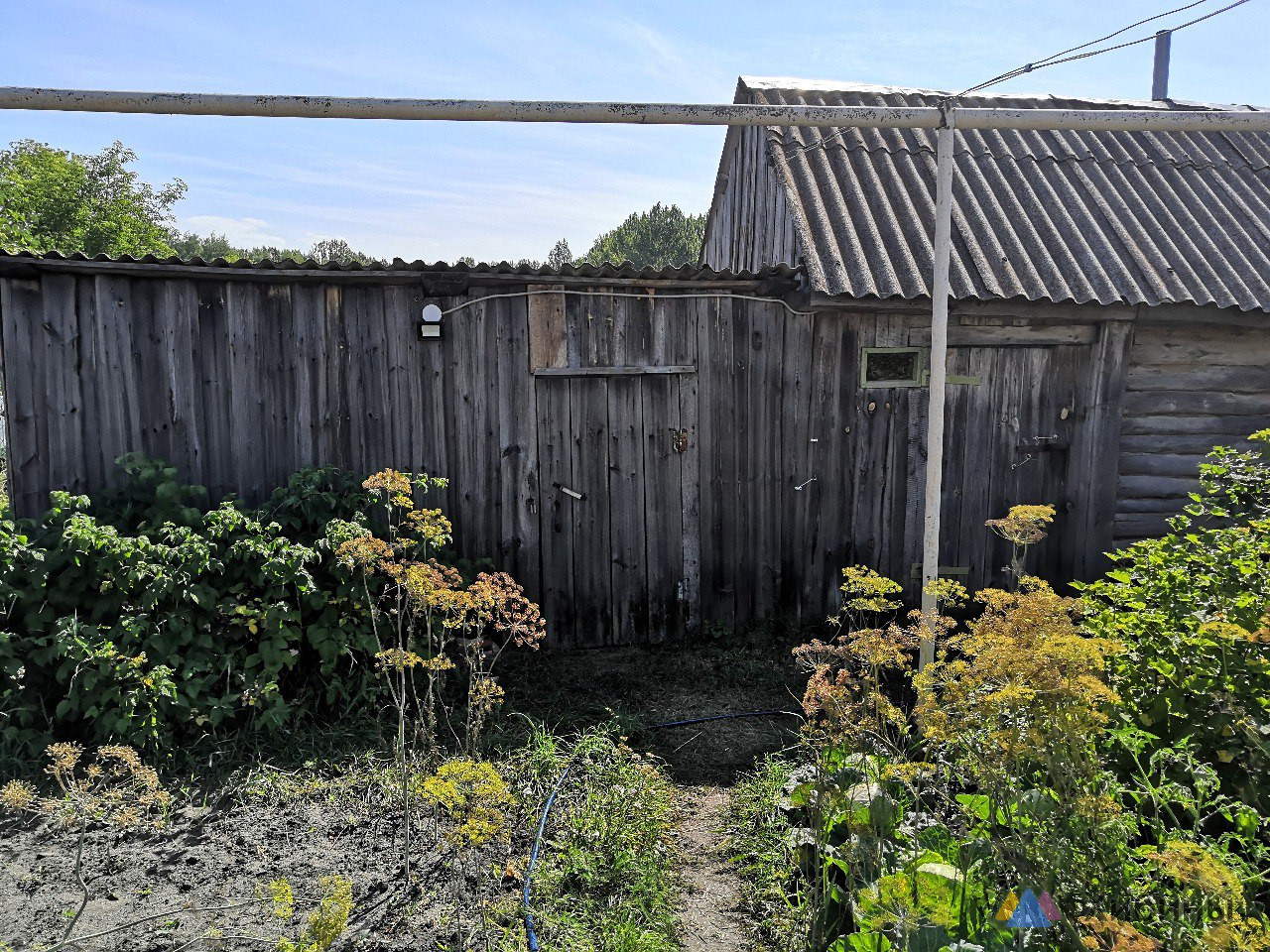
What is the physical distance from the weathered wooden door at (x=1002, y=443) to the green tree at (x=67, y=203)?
65.0 feet

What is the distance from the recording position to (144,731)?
4051 mm

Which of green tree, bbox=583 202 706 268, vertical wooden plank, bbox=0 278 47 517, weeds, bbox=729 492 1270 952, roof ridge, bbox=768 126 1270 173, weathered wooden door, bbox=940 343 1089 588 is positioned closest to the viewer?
weeds, bbox=729 492 1270 952

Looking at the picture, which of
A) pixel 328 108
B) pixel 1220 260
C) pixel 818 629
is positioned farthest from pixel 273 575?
pixel 1220 260

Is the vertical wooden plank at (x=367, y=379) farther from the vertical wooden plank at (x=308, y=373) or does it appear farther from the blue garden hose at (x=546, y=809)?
the blue garden hose at (x=546, y=809)

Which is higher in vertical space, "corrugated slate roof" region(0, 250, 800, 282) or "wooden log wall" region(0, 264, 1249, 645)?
"corrugated slate roof" region(0, 250, 800, 282)

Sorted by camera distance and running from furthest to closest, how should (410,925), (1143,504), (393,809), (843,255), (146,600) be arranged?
(1143,504), (843,255), (146,600), (393,809), (410,925)

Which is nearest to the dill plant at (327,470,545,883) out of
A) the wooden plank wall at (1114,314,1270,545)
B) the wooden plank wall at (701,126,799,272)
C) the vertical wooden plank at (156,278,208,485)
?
the vertical wooden plank at (156,278,208,485)

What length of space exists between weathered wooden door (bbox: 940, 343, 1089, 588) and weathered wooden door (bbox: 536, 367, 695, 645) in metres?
2.21

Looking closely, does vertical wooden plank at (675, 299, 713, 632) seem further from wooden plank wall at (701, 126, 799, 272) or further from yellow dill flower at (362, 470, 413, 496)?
yellow dill flower at (362, 470, 413, 496)

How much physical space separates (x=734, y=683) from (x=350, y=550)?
293 cm

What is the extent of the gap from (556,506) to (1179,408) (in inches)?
210

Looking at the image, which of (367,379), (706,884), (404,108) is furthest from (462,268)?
(706,884)

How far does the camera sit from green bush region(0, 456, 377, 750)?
162 inches

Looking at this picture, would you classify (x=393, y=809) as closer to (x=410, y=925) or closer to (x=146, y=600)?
(x=410, y=925)
